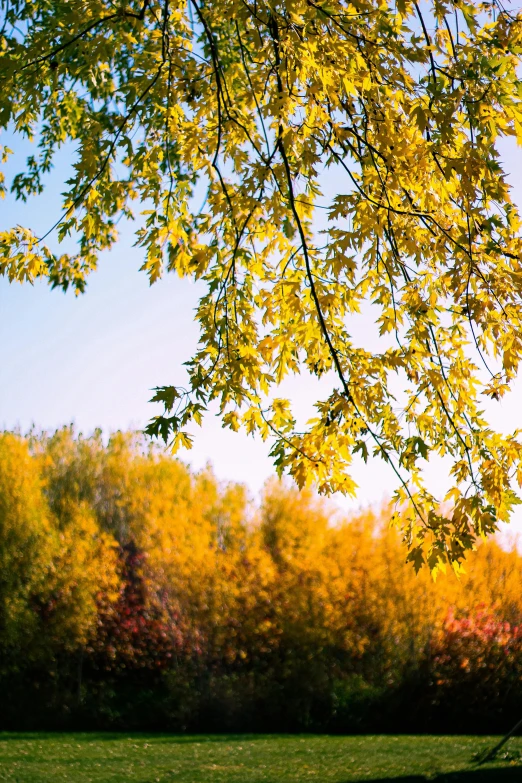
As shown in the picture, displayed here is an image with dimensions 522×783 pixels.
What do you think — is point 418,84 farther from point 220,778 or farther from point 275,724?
point 275,724

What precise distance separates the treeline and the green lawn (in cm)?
187

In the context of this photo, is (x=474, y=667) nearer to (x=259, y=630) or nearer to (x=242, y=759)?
(x=259, y=630)

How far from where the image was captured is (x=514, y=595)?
2086 cm

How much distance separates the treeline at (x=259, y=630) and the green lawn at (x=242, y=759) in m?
1.87

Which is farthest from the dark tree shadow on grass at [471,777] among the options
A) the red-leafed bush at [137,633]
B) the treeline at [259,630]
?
the red-leafed bush at [137,633]

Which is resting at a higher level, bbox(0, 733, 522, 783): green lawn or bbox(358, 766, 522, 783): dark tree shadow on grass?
bbox(0, 733, 522, 783): green lawn

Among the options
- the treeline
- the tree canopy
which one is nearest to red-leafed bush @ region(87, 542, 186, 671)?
the treeline

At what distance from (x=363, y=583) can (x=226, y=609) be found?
3170 millimetres

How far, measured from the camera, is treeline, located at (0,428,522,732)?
61.8ft

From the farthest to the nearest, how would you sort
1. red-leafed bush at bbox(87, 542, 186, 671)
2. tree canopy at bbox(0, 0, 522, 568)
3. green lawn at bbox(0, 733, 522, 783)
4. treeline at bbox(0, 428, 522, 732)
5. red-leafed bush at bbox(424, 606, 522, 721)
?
red-leafed bush at bbox(87, 542, 186, 671) → red-leafed bush at bbox(424, 606, 522, 721) → treeline at bbox(0, 428, 522, 732) → green lawn at bbox(0, 733, 522, 783) → tree canopy at bbox(0, 0, 522, 568)

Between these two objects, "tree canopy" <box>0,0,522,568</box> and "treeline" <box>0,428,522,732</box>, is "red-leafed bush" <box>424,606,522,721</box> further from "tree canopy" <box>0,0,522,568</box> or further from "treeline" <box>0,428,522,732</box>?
"tree canopy" <box>0,0,522,568</box>

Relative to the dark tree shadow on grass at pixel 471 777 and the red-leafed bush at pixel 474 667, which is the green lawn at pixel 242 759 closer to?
the dark tree shadow on grass at pixel 471 777

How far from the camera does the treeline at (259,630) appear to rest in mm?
18841

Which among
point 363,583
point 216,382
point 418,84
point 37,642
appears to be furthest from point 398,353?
point 37,642
